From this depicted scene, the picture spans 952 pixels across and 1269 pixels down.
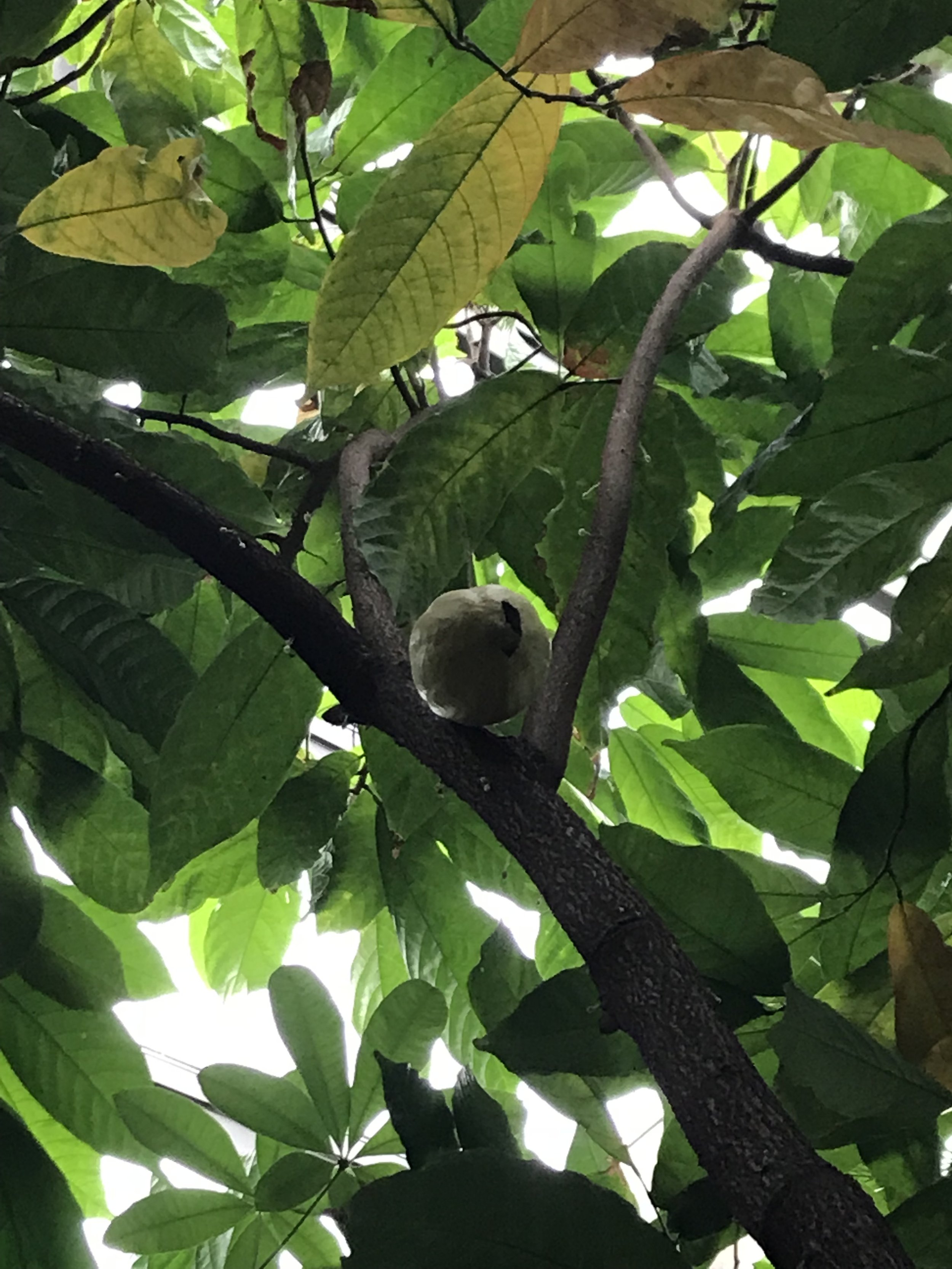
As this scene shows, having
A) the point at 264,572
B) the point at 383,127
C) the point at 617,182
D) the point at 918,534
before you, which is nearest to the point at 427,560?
the point at 264,572

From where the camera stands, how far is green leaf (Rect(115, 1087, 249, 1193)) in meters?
0.61

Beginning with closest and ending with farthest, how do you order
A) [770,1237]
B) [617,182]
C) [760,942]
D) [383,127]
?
[770,1237], [760,942], [383,127], [617,182]

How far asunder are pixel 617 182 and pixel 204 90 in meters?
0.30

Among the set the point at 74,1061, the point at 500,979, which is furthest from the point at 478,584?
the point at 74,1061

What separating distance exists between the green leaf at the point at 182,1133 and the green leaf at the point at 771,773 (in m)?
0.35

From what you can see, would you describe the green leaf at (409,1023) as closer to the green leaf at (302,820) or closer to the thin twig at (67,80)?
the green leaf at (302,820)

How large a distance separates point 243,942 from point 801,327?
595 mm

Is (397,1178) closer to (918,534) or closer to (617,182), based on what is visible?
(918,534)

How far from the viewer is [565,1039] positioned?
48 cm

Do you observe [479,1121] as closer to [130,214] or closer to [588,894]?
[588,894]

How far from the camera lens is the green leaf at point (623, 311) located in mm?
625

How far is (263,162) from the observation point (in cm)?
71

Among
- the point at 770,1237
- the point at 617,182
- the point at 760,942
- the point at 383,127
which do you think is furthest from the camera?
the point at 617,182

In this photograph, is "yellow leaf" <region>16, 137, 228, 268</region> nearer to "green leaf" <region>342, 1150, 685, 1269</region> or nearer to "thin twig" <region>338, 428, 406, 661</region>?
"thin twig" <region>338, 428, 406, 661</region>
